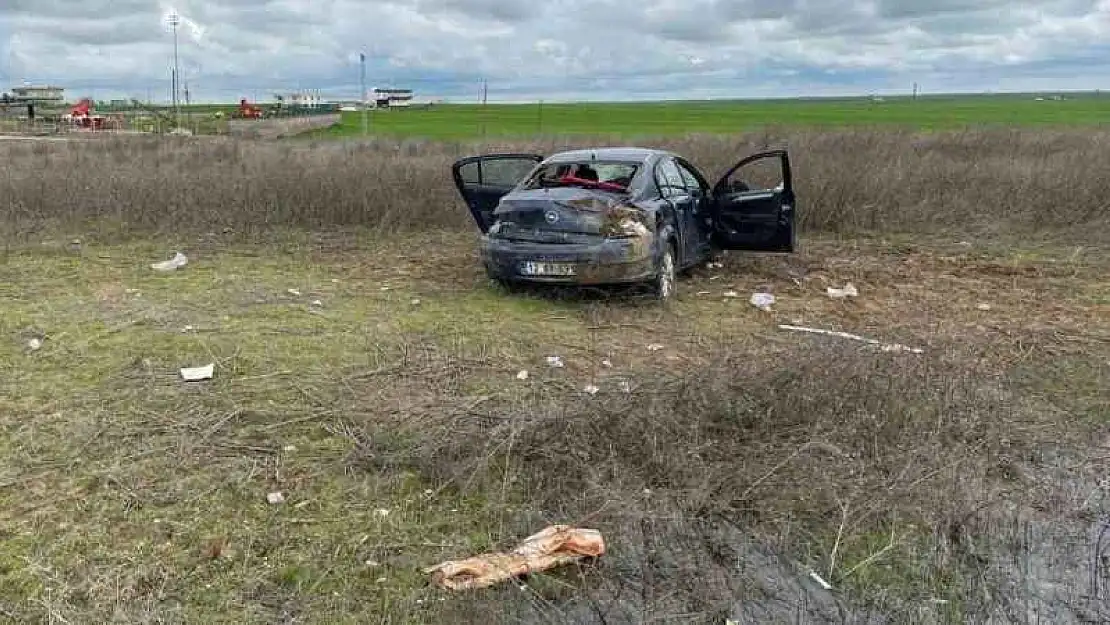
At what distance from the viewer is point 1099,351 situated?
6473mm

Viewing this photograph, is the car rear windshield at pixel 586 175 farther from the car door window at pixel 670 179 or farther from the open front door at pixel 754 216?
the open front door at pixel 754 216

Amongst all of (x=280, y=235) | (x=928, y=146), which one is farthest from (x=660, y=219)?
(x=928, y=146)

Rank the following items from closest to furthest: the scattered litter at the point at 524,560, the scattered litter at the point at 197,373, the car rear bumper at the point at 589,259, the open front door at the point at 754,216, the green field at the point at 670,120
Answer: the scattered litter at the point at 524,560, the scattered litter at the point at 197,373, the car rear bumper at the point at 589,259, the open front door at the point at 754,216, the green field at the point at 670,120

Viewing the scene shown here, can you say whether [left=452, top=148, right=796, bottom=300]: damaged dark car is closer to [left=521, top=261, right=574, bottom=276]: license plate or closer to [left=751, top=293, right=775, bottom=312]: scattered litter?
[left=521, top=261, right=574, bottom=276]: license plate

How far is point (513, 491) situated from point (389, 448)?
0.80m

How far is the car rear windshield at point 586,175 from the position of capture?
26.2 ft

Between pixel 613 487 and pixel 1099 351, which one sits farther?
pixel 1099 351

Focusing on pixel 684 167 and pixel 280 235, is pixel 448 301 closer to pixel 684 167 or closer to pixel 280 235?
pixel 684 167

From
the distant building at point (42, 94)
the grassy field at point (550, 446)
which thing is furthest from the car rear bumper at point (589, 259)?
the distant building at point (42, 94)

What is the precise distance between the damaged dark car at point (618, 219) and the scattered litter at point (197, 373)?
9.64 feet

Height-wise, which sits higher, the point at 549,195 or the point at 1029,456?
the point at 549,195

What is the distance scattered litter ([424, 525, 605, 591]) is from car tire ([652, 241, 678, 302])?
4522 mm

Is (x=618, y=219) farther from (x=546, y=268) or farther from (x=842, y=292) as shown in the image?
(x=842, y=292)

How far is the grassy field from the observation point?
10.8 feet
